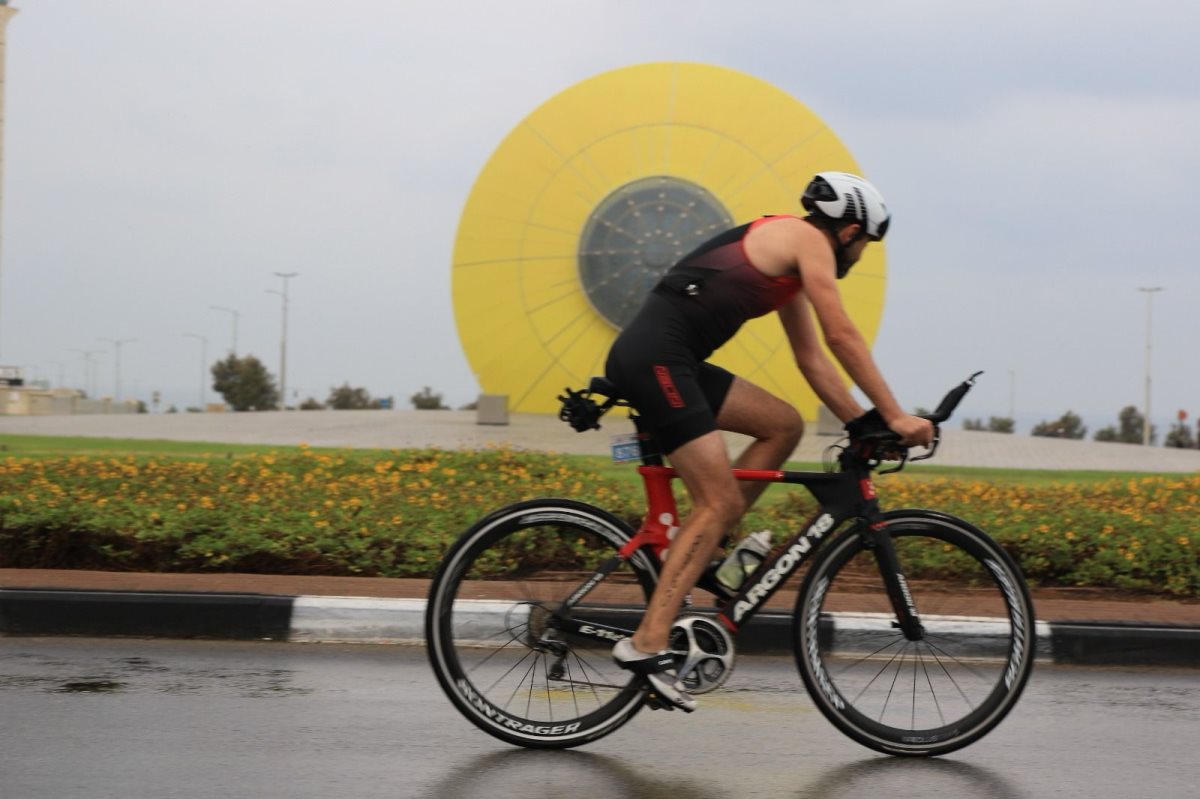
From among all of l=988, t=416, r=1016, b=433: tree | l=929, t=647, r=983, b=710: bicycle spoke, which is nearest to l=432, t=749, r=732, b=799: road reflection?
l=929, t=647, r=983, b=710: bicycle spoke

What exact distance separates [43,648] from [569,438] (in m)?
21.7

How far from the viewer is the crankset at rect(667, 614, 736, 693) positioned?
4344mm

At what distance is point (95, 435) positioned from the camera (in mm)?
25328

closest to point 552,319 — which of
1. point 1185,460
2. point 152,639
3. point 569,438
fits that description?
point 569,438

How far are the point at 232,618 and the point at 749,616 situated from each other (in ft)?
9.55

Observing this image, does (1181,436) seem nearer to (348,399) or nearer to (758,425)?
(348,399)

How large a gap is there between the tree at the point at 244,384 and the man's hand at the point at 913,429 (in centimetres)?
5869

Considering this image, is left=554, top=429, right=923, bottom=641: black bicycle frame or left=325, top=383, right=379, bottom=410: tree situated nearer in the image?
left=554, top=429, right=923, bottom=641: black bicycle frame

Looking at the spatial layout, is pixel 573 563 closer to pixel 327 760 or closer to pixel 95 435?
pixel 327 760

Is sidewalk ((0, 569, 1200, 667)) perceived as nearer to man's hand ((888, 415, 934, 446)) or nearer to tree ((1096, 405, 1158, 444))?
man's hand ((888, 415, 934, 446))

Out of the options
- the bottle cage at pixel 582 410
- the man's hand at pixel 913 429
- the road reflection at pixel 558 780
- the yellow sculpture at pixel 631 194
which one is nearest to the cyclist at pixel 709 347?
the man's hand at pixel 913 429

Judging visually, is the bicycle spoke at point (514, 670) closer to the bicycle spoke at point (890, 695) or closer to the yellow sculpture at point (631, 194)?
the bicycle spoke at point (890, 695)

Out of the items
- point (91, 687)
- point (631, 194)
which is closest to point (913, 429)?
point (91, 687)

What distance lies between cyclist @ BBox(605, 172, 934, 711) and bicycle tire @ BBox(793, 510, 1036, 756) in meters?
0.36
